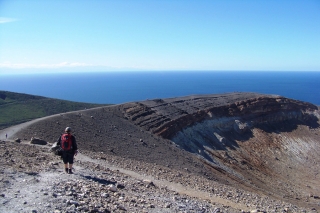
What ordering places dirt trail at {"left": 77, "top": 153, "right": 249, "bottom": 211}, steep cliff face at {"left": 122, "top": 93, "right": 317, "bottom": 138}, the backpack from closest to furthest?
the backpack
dirt trail at {"left": 77, "top": 153, "right": 249, "bottom": 211}
steep cliff face at {"left": 122, "top": 93, "right": 317, "bottom": 138}

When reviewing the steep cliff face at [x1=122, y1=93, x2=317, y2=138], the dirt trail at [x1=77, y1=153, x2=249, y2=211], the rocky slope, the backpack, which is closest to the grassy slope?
the steep cliff face at [x1=122, y1=93, x2=317, y2=138]

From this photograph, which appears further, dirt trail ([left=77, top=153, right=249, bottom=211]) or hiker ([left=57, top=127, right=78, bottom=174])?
dirt trail ([left=77, top=153, right=249, bottom=211])

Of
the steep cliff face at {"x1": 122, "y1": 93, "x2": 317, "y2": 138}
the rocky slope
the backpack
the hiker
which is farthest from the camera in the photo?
the steep cliff face at {"x1": 122, "y1": 93, "x2": 317, "y2": 138}

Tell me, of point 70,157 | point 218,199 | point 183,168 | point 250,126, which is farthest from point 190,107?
point 70,157

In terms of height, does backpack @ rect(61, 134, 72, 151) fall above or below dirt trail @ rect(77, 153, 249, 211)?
above

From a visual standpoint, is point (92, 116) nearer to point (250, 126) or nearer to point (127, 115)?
point (127, 115)

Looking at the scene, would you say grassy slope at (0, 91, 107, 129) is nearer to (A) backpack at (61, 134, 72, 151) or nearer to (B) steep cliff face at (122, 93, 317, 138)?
(B) steep cliff face at (122, 93, 317, 138)

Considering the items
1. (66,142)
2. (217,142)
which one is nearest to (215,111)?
(217,142)

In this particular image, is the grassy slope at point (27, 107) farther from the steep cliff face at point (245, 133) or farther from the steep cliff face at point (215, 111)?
the steep cliff face at point (245, 133)

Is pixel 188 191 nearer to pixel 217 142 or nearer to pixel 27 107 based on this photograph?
pixel 217 142
